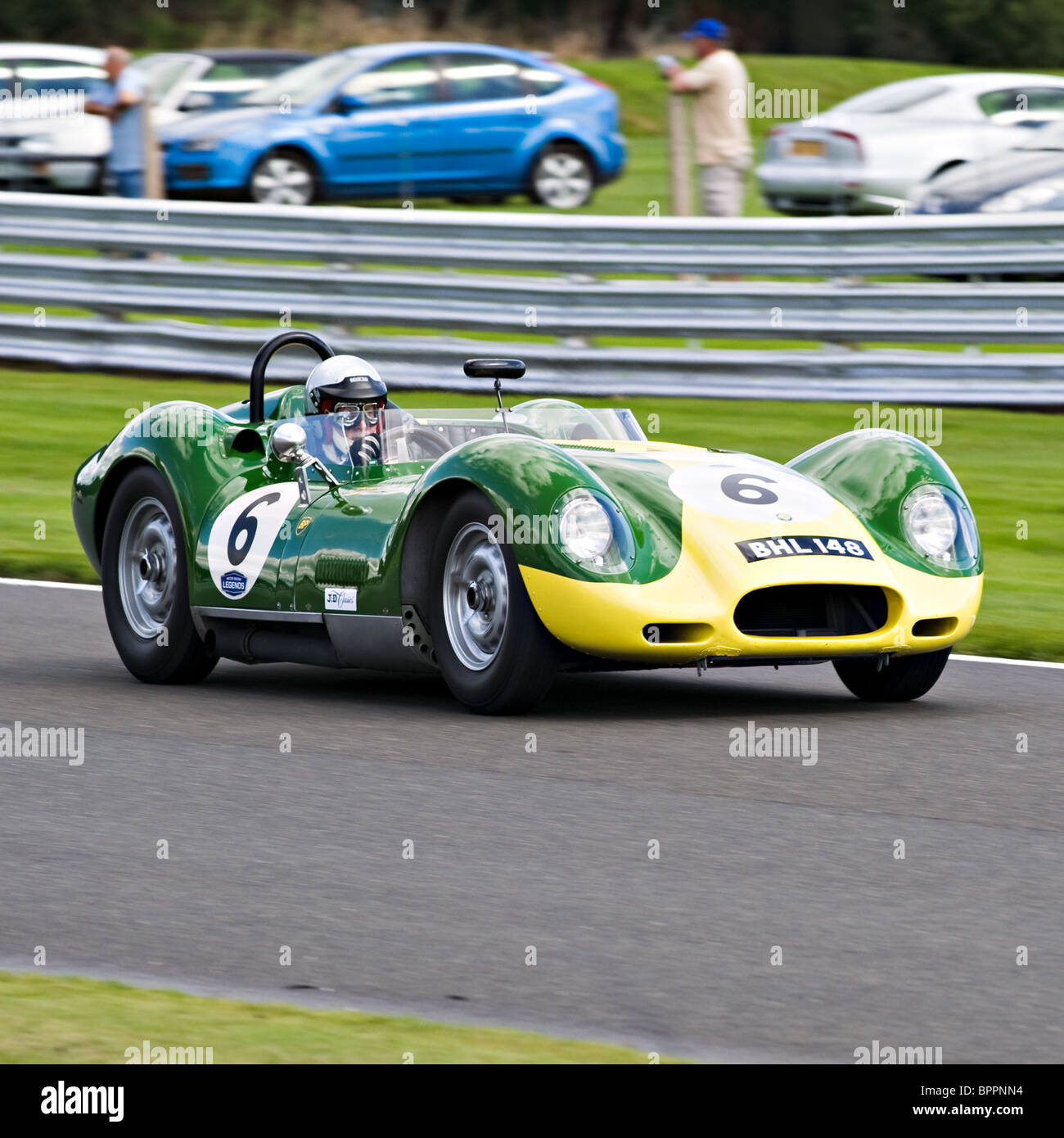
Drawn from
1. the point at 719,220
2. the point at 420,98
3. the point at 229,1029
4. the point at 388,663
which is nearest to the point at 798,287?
the point at 719,220

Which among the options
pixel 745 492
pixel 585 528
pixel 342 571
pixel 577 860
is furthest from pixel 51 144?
pixel 577 860

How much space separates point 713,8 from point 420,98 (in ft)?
93.6

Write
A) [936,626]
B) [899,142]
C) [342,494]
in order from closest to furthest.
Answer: [936,626], [342,494], [899,142]

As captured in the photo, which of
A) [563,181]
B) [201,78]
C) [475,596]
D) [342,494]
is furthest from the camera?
[201,78]

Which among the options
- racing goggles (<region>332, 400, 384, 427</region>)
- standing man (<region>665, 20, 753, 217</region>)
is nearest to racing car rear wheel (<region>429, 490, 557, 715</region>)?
racing goggles (<region>332, 400, 384, 427</region>)

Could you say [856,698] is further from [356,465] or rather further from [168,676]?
[168,676]

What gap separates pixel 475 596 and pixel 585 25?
40194mm

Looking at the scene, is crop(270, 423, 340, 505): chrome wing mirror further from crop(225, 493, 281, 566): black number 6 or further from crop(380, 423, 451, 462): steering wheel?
crop(380, 423, 451, 462): steering wheel

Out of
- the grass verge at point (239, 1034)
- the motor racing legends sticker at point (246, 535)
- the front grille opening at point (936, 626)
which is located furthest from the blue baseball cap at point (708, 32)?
the grass verge at point (239, 1034)

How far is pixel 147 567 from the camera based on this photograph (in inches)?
349

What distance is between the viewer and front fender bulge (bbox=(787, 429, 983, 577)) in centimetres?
780

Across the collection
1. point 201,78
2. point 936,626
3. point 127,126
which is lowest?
point 936,626

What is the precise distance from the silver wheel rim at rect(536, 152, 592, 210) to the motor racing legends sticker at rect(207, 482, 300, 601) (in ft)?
46.5

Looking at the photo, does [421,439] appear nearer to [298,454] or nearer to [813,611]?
[298,454]
